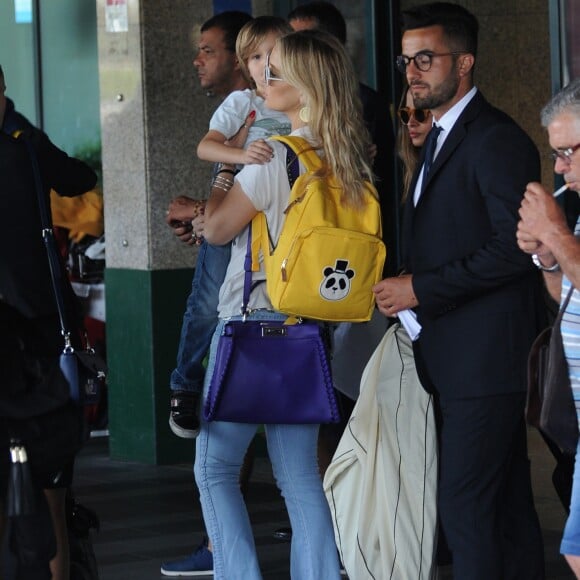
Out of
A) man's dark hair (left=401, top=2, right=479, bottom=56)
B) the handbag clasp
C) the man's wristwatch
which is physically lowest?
the handbag clasp

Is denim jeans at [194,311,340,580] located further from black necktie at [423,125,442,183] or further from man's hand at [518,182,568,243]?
man's hand at [518,182,568,243]

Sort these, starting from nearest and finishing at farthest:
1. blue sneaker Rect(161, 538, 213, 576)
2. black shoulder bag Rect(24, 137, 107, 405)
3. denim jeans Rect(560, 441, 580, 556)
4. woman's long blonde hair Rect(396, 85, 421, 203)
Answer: denim jeans Rect(560, 441, 580, 556) → black shoulder bag Rect(24, 137, 107, 405) → woman's long blonde hair Rect(396, 85, 421, 203) → blue sneaker Rect(161, 538, 213, 576)

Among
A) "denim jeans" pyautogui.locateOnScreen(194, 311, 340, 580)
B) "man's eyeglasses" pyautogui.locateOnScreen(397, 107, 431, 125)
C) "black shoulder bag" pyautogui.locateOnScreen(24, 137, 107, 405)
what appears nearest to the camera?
"black shoulder bag" pyautogui.locateOnScreen(24, 137, 107, 405)

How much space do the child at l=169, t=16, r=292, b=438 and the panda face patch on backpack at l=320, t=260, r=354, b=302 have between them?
59cm

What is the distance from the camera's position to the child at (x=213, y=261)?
212 inches

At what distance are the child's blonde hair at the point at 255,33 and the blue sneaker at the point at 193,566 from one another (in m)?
2.09

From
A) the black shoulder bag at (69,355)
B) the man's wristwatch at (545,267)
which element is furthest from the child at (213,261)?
the man's wristwatch at (545,267)

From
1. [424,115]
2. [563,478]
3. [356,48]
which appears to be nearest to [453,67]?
[424,115]

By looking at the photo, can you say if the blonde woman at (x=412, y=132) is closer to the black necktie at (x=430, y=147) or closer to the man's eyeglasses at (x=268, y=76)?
the black necktie at (x=430, y=147)

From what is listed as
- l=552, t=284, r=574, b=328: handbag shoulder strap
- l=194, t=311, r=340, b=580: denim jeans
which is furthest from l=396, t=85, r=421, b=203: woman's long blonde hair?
l=552, t=284, r=574, b=328: handbag shoulder strap

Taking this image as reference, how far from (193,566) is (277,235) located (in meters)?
1.93

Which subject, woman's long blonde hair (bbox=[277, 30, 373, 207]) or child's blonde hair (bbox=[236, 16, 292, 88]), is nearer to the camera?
woman's long blonde hair (bbox=[277, 30, 373, 207])

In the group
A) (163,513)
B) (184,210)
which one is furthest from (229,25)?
(163,513)

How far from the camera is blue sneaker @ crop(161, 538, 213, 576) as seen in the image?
6.35 m
